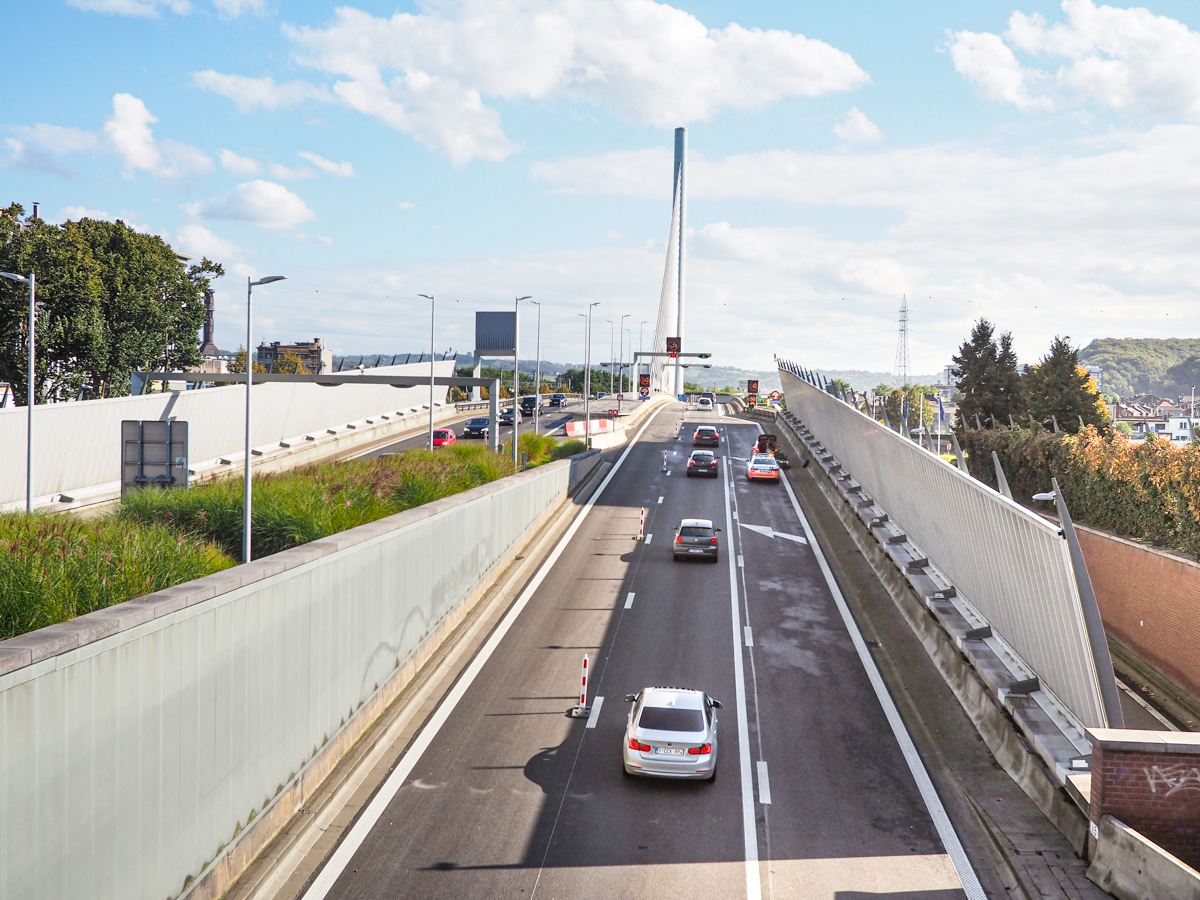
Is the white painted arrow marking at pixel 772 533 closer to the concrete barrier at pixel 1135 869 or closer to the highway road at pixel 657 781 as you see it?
the highway road at pixel 657 781

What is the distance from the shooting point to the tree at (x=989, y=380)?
231 ft

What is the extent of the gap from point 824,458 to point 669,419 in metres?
41.2

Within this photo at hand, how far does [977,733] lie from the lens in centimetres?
1670

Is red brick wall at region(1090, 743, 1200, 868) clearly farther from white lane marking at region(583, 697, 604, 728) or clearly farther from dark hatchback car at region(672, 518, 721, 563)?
dark hatchback car at region(672, 518, 721, 563)

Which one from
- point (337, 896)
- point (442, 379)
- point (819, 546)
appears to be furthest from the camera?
point (442, 379)

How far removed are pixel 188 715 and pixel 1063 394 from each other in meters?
60.1

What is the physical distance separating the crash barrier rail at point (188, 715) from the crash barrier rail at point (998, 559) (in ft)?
36.9

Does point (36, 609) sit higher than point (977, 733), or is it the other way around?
point (36, 609)

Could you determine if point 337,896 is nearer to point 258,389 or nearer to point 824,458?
point 824,458

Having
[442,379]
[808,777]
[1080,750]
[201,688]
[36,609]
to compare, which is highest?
[442,379]

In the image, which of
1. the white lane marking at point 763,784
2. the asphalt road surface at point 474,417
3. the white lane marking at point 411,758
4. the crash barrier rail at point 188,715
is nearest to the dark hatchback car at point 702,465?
the asphalt road surface at point 474,417

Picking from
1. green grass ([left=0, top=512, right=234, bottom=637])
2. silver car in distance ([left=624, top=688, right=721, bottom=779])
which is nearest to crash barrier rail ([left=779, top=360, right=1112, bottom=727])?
silver car in distance ([left=624, top=688, right=721, bottom=779])

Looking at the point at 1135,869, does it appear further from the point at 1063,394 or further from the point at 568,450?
the point at 1063,394

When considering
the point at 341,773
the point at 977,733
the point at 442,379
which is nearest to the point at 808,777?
the point at 977,733
